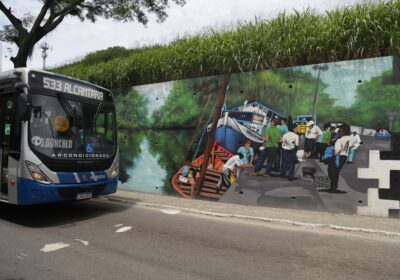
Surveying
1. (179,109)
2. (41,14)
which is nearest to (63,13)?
(41,14)

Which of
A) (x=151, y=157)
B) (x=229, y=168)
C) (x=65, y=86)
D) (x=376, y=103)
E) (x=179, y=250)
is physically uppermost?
(x=65, y=86)

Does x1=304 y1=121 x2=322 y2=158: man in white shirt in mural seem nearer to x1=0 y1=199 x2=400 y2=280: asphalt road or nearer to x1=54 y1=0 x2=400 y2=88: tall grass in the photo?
x1=54 y1=0 x2=400 y2=88: tall grass

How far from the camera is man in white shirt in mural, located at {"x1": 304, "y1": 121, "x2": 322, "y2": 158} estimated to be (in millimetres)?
8328

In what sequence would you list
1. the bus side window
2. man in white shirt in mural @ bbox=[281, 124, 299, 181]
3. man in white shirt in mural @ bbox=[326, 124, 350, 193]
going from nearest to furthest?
man in white shirt in mural @ bbox=[326, 124, 350, 193] < the bus side window < man in white shirt in mural @ bbox=[281, 124, 299, 181]

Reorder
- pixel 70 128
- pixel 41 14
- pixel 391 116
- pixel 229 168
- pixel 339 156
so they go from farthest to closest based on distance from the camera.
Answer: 1. pixel 41 14
2. pixel 229 168
3. pixel 339 156
4. pixel 391 116
5. pixel 70 128

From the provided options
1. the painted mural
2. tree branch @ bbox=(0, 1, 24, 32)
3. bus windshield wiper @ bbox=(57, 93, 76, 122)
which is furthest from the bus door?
tree branch @ bbox=(0, 1, 24, 32)

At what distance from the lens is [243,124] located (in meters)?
9.41

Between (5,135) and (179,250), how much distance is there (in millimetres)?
4257

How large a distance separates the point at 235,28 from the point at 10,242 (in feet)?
26.7

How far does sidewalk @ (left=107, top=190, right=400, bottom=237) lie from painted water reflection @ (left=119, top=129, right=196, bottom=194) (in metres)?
0.94

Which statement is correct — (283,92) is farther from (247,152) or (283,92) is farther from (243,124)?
(247,152)

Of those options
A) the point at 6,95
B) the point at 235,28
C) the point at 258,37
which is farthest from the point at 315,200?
the point at 6,95

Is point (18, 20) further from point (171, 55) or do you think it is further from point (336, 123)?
point (336, 123)

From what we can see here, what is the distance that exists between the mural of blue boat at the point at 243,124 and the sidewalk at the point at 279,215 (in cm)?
162
